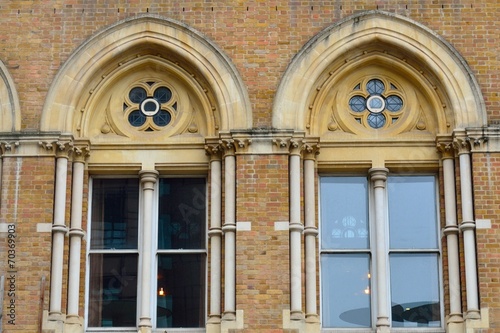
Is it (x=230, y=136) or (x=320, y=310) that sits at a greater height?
(x=230, y=136)

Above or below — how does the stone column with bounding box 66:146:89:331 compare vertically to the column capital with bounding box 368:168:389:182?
below

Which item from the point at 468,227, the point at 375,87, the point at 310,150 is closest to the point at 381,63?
the point at 375,87

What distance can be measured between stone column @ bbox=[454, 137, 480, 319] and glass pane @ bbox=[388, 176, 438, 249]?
0.75 m

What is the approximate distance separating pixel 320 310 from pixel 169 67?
460 cm

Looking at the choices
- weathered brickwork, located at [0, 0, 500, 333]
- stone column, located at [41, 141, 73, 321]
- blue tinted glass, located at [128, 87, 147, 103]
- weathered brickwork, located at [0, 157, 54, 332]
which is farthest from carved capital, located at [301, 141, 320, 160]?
weathered brickwork, located at [0, 157, 54, 332]

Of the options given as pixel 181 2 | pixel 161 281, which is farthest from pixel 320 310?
pixel 181 2

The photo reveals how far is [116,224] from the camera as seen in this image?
20.4 metres

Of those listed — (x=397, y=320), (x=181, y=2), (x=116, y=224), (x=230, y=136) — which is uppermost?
(x=181, y=2)

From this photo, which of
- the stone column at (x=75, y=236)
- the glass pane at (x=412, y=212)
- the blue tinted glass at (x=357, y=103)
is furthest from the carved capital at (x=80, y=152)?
the glass pane at (x=412, y=212)

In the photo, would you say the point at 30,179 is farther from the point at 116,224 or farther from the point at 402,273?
the point at 402,273

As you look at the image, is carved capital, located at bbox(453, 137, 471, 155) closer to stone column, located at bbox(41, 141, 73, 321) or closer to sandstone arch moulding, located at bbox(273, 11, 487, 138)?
sandstone arch moulding, located at bbox(273, 11, 487, 138)

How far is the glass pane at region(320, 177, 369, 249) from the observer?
2030 cm

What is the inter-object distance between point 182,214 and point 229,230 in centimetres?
111

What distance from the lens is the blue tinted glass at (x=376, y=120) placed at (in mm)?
20703
